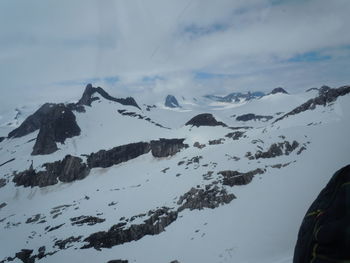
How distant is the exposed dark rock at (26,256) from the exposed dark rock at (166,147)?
48.7 m

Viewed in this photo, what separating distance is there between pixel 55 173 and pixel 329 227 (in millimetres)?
101203

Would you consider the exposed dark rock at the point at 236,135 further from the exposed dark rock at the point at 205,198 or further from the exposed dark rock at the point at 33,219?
the exposed dark rock at the point at 33,219

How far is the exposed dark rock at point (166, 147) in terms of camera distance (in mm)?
92875

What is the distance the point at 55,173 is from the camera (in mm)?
94312

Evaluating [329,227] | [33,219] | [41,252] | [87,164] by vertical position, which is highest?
[87,164]

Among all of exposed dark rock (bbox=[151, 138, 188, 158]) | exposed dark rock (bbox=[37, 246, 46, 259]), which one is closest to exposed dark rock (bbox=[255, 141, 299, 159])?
exposed dark rock (bbox=[151, 138, 188, 158])

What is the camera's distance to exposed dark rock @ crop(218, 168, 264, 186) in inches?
2265

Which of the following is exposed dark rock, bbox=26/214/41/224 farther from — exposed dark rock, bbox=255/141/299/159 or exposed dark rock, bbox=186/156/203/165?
exposed dark rock, bbox=255/141/299/159

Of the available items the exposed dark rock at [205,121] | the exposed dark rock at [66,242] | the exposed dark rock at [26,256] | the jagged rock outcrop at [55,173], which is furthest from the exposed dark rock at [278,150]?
the jagged rock outcrop at [55,173]

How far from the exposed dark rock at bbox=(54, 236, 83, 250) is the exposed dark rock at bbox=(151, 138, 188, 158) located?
44.0 m

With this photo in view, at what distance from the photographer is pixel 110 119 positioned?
130375 mm

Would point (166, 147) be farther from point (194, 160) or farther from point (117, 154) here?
point (194, 160)

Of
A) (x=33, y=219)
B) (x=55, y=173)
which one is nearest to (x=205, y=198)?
(x=33, y=219)

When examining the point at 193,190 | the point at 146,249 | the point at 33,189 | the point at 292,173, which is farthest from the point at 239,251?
the point at 33,189
